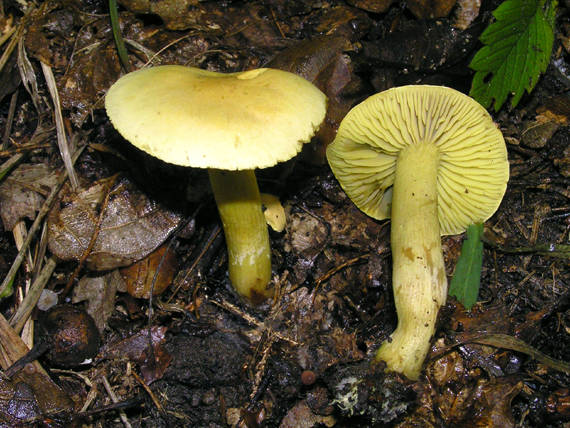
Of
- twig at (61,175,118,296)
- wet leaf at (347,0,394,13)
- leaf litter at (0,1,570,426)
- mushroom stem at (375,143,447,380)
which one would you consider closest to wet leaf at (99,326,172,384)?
leaf litter at (0,1,570,426)

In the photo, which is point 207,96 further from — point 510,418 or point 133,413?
point 510,418

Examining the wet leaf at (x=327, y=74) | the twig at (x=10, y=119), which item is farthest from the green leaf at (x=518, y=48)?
the twig at (x=10, y=119)

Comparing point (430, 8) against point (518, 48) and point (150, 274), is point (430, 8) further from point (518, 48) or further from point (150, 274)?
point (150, 274)

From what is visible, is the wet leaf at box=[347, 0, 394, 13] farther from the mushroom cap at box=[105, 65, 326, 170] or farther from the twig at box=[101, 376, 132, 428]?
the twig at box=[101, 376, 132, 428]

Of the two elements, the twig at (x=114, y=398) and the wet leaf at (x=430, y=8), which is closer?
the twig at (x=114, y=398)

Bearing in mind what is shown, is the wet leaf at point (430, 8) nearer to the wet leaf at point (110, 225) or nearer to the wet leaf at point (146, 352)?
the wet leaf at point (110, 225)
